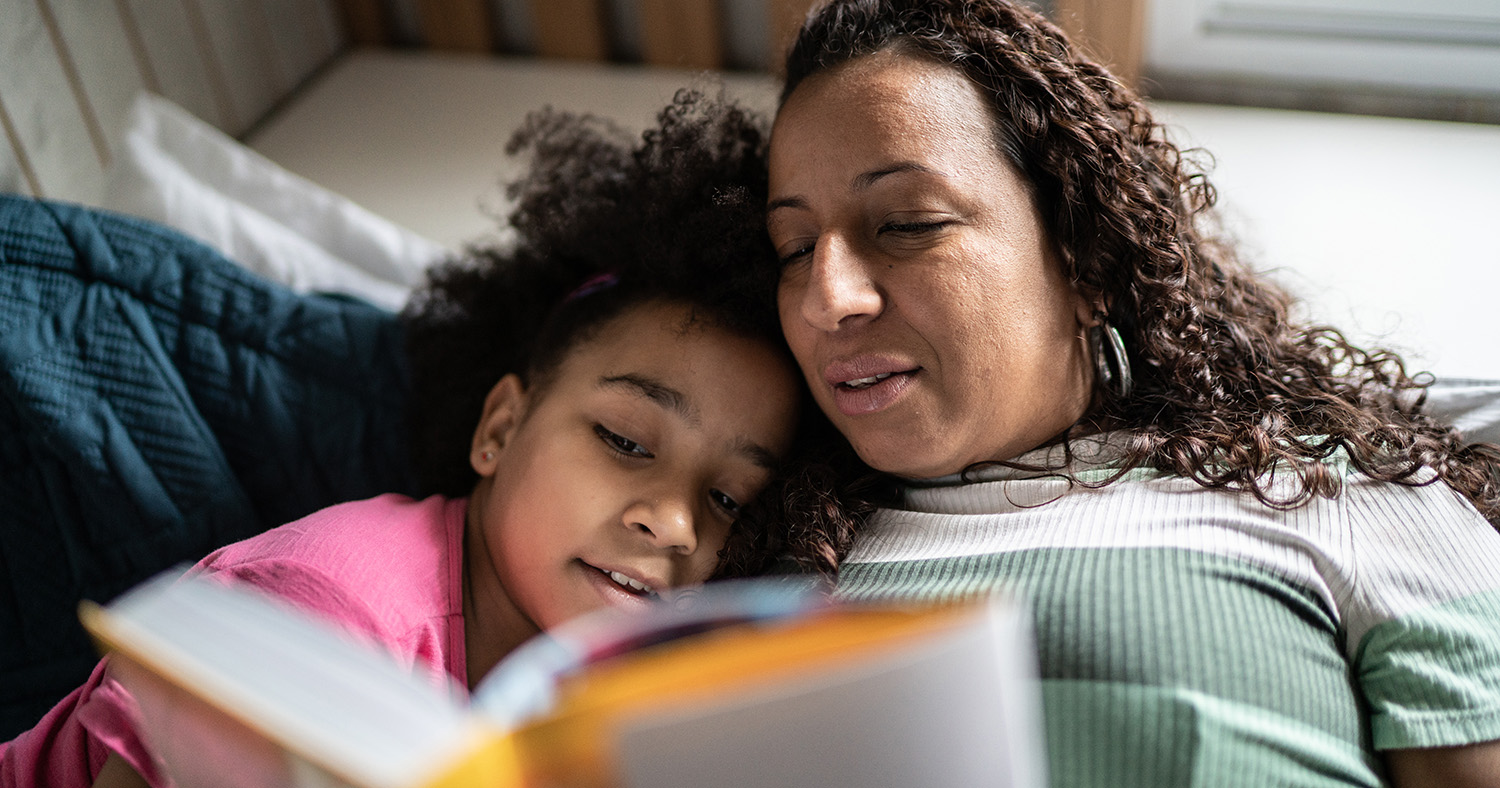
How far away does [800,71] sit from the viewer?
1122 millimetres

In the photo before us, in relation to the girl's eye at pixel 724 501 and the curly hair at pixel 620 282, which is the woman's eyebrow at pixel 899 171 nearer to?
the curly hair at pixel 620 282

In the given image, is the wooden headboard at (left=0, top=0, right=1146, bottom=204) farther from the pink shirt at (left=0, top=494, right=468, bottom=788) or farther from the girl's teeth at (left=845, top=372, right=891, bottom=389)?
the pink shirt at (left=0, top=494, right=468, bottom=788)

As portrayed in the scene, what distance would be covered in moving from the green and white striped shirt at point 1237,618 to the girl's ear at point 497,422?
0.41 metres

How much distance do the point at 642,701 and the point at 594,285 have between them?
81 cm

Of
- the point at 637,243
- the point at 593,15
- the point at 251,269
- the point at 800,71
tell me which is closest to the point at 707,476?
the point at 637,243

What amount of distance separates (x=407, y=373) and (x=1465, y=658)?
1.08 m

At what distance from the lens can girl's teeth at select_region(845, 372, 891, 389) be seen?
99 centimetres

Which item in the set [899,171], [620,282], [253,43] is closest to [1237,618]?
[899,171]

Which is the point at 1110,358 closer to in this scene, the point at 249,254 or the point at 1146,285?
the point at 1146,285

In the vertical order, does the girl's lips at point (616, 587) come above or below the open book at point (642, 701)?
below

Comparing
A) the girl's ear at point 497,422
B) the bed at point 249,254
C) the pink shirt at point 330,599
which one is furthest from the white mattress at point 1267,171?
the pink shirt at point 330,599

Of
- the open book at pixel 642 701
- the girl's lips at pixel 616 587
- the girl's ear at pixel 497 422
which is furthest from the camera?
the girl's ear at pixel 497 422

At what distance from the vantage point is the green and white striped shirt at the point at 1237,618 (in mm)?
812

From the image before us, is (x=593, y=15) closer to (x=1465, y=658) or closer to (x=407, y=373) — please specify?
(x=407, y=373)
